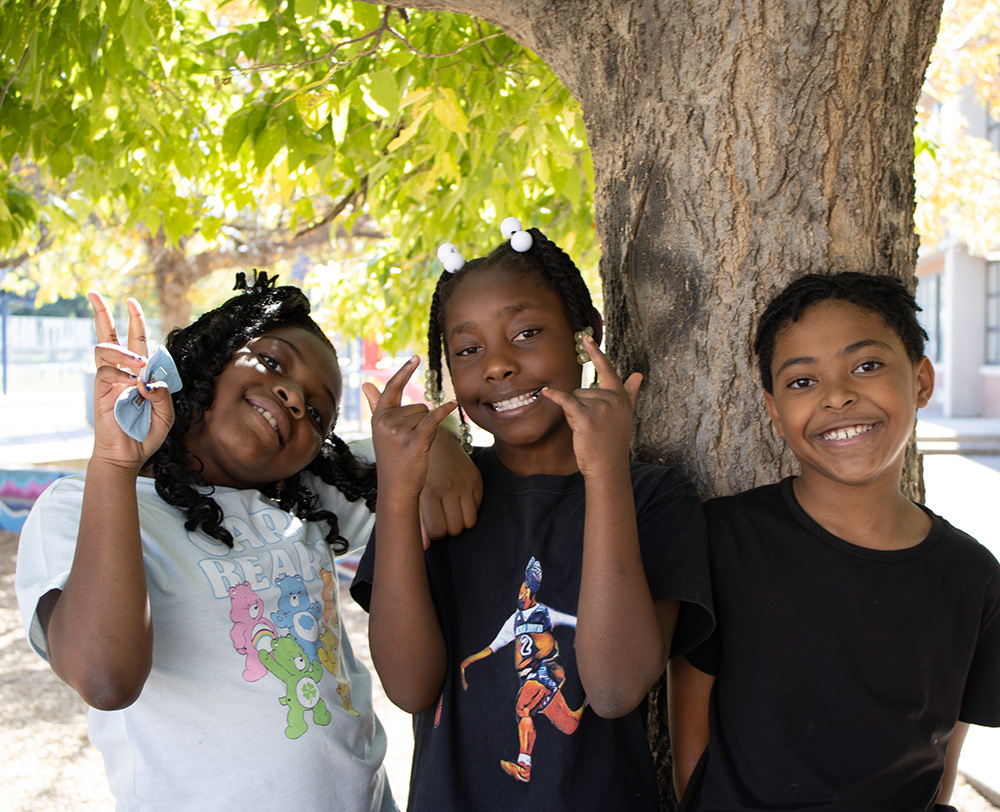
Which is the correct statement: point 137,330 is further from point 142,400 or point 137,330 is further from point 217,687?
point 217,687

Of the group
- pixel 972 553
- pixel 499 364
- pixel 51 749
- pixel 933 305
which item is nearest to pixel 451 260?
pixel 499 364

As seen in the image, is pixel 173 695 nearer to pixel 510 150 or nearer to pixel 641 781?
pixel 641 781

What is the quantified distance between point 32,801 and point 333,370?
2.61 m

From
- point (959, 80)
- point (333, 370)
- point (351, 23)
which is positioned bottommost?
point (333, 370)

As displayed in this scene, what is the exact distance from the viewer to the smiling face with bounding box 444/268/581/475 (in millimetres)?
1746

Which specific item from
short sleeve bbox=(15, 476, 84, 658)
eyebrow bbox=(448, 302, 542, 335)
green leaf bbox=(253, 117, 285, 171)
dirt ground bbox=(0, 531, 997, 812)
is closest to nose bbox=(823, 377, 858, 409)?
eyebrow bbox=(448, 302, 542, 335)

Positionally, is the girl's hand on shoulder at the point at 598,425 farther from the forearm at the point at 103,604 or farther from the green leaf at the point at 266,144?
the green leaf at the point at 266,144

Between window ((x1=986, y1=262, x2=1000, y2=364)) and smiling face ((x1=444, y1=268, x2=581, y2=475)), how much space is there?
1759 cm

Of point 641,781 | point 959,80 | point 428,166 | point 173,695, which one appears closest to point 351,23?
point 428,166

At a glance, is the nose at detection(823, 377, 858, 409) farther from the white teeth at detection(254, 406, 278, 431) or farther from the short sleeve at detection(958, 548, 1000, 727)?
the white teeth at detection(254, 406, 278, 431)

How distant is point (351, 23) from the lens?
145 inches

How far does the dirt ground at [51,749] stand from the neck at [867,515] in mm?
2157

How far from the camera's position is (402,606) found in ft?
5.20

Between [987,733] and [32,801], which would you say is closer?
[32,801]
